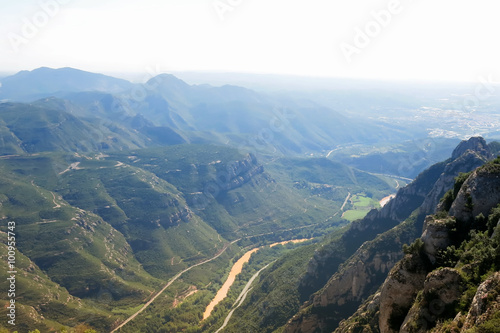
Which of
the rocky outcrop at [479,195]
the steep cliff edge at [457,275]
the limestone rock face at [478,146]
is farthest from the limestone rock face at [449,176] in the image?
the steep cliff edge at [457,275]

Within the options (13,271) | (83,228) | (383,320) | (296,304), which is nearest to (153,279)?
(83,228)

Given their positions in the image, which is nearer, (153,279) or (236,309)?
(236,309)

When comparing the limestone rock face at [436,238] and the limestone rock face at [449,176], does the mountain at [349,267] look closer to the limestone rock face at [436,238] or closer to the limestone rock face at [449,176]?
the limestone rock face at [449,176]

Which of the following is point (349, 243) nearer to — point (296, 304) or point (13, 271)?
point (296, 304)

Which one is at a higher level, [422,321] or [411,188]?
[422,321]

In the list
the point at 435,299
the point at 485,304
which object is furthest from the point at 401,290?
the point at 485,304

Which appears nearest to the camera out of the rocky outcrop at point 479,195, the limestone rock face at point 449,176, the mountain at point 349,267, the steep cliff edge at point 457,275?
the steep cliff edge at point 457,275

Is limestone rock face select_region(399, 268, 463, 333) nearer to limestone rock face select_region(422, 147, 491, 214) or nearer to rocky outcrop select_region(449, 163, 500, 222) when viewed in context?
rocky outcrop select_region(449, 163, 500, 222)

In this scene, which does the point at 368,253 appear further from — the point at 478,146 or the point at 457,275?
the point at 478,146

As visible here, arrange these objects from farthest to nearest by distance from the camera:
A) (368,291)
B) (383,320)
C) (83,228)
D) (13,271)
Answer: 1. (83,228)
2. (13,271)
3. (368,291)
4. (383,320)

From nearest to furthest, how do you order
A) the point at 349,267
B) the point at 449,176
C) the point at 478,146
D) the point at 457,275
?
the point at 457,275, the point at 349,267, the point at 449,176, the point at 478,146

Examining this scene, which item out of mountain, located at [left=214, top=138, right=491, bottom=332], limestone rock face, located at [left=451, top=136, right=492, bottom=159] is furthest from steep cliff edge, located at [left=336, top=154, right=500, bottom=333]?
limestone rock face, located at [left=451, top=136, right=492, bottom=159]
